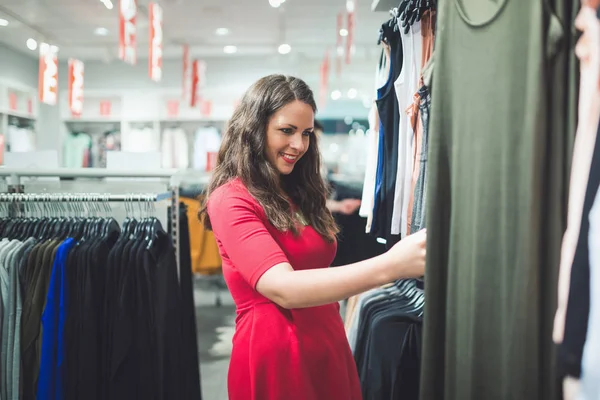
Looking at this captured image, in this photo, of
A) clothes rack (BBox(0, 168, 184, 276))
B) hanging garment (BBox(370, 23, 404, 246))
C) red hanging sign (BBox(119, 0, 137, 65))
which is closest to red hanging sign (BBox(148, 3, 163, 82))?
red hanging sign (BBox(119, 0, 137, 65))

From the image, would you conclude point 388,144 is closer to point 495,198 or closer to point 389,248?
point 389,248

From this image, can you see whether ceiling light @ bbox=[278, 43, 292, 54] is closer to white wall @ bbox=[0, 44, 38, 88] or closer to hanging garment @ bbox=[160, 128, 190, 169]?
hanging garment @ bbox=[160, 128, 190, 169]

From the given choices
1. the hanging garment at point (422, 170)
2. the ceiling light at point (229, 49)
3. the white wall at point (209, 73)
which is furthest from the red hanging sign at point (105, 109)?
the hanging garment at point (422, 170)

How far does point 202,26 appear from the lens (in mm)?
5902

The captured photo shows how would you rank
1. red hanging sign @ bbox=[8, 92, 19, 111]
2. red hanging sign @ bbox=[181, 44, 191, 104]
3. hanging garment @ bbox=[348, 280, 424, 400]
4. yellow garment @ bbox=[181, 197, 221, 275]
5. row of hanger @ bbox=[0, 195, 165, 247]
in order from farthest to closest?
red hanging sign @ bbox=[8, 92, 19, 111], red hanging sign @ bbox=[181, 44, 191, 104], yellow garment @ bbox=[181, 197, 221, 275], row of hanger @ bbox=[0, 195, 165, 247], hanging garment @ bbox=[348, 280, 424, 400]

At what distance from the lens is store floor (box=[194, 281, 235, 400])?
10.8ft

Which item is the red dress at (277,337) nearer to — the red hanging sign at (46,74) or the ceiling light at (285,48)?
the red hanging sign at (46,74)

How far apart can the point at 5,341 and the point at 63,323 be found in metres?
0.23

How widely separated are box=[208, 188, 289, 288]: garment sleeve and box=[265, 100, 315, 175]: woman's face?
0.20 m

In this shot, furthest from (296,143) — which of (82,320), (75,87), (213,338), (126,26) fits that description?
(75,87)

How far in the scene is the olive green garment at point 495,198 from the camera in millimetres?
759

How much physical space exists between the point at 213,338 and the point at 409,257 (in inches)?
144

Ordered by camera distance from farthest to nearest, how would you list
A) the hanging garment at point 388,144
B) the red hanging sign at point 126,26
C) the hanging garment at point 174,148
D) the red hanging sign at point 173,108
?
the red hanging sign at point 173,108 → the hanging garment at point 174,148 → the red hanging sign at point 126,26 → the hanging garment at point 388,144

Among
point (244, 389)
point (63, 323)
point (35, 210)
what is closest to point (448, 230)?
point (244, 389)
